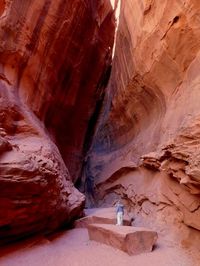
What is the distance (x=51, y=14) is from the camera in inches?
413

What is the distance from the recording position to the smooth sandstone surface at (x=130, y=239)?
20.3 ft

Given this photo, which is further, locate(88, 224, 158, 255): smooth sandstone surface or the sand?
locate(88, 224, 158, 255): smooth sandstone surface

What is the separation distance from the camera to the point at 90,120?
51.1ft

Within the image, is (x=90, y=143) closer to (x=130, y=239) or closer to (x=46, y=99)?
(x=46, y=99)

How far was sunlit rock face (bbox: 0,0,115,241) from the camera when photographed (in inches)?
266

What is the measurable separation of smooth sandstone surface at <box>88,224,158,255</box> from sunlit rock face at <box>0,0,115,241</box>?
5.63 ft

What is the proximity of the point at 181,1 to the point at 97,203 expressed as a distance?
31.4 ft

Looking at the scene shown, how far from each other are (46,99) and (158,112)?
13.5ft

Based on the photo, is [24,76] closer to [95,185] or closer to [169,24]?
[169,24]

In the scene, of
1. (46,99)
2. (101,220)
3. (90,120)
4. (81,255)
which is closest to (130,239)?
(81,255)

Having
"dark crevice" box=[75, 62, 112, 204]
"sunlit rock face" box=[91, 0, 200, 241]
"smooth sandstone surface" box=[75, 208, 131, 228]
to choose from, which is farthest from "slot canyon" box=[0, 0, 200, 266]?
"smooth sandstone surface" box=[75, 208, 131, 228]

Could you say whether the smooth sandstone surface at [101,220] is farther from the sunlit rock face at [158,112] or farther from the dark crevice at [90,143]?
the dark crevice at [90,143]

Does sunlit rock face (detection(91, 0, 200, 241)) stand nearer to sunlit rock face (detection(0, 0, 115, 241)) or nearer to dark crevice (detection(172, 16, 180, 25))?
dark crevice (detection(172, 16, 180, 25))

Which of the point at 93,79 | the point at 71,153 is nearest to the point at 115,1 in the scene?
the point at 93,79
